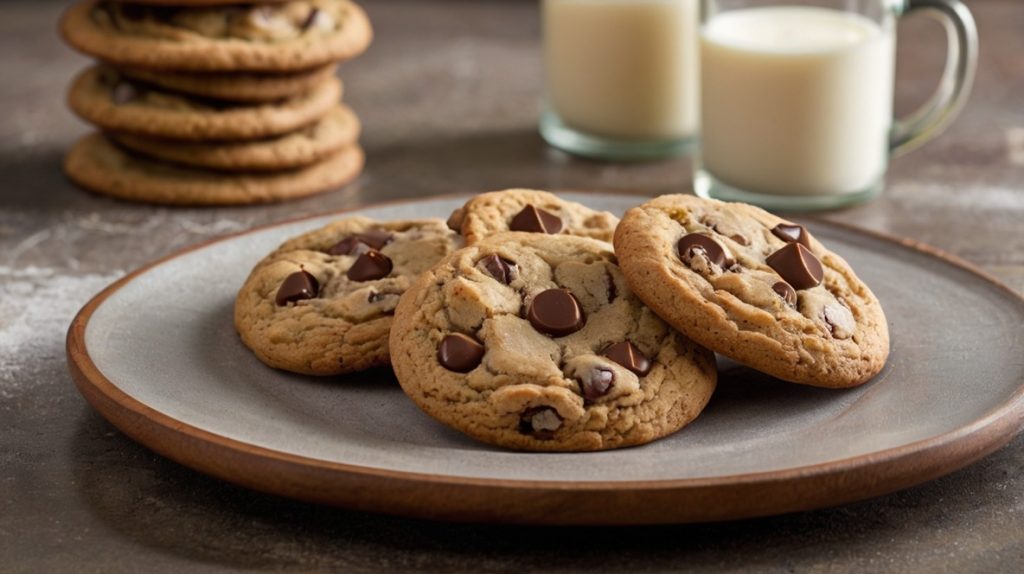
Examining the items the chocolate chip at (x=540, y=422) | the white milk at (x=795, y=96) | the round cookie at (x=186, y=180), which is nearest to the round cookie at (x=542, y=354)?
the chocolate chip at (x=540, y=422)

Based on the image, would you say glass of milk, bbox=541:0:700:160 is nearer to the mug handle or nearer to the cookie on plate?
the mug handle

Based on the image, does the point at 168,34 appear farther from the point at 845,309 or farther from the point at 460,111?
the point at 845,309

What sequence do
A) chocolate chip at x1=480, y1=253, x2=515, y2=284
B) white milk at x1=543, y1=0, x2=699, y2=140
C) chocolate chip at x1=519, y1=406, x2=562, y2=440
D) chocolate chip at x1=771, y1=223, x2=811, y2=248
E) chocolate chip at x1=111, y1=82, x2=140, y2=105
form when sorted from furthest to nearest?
white milk at x1=543, y1=0, x2=699, y2=140 < chocolate chip at x1=111, y1=82, x2=140, y2=105 < chocolate chip at x1=771, y1=223, x2=811, y2=248 < chocolate chip at x1=480, y1=253, x2=515, y2=284 < chocolate chip at x1=519, y1=406, x2=562, y2=440

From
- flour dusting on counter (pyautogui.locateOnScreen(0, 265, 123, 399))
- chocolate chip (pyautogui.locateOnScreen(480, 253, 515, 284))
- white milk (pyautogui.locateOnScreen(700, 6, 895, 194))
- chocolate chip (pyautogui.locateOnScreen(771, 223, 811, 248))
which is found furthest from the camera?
white milk (pyautogui.locateOnScreen(700, 6, 895, 194))

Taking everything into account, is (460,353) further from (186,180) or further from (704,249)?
(186,180)

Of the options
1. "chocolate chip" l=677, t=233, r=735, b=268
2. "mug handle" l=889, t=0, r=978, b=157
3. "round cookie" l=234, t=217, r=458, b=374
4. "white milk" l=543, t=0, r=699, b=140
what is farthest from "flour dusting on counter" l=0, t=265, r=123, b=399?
"mug handle" l=889, t=0, r=978, b=157

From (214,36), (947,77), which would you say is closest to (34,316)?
(214,36)

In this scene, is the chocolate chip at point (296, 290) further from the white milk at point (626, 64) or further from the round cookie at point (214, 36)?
the white milk at point (626, 64)

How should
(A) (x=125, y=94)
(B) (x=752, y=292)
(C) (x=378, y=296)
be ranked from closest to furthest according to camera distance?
(B) (x=752, y=292) < (C) (x=378, y=296) < (A) (x=125, y=94)
